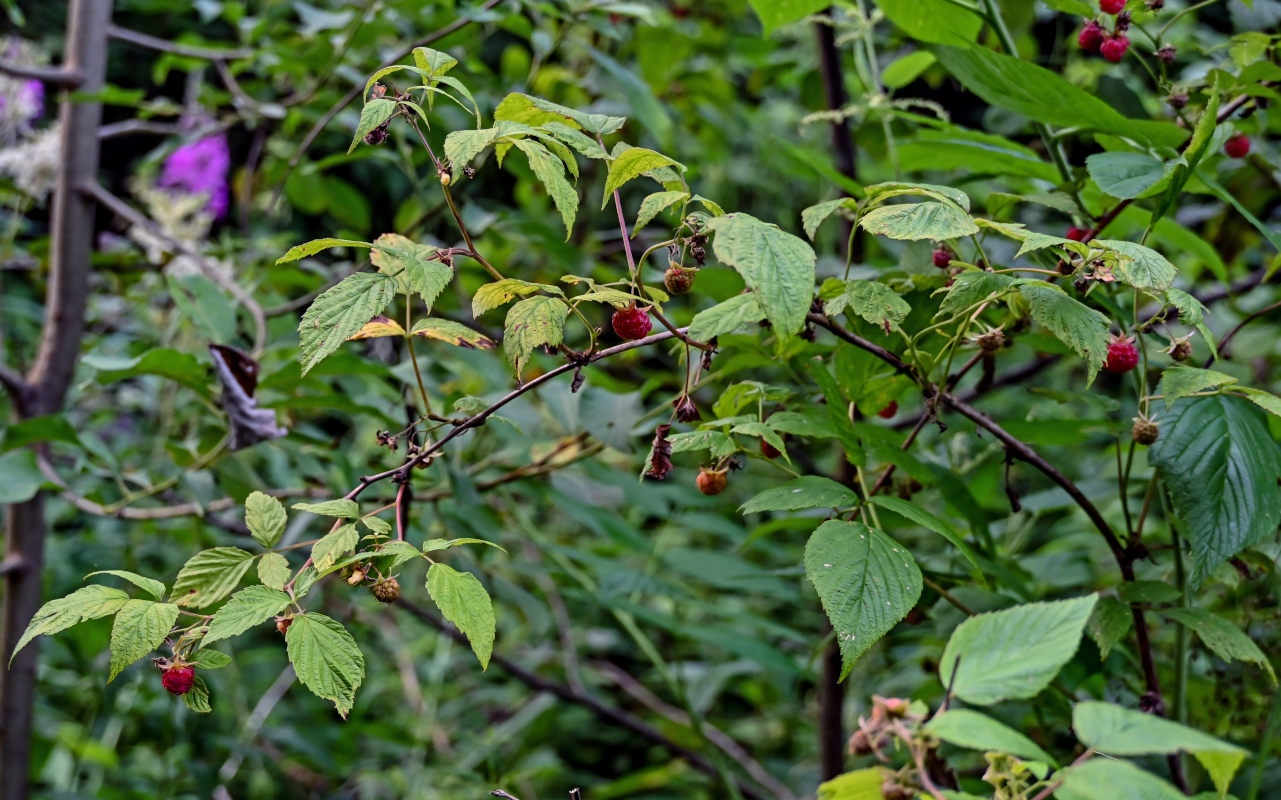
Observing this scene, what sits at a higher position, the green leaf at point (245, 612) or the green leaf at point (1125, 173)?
the green leaf at point (1125, 173)

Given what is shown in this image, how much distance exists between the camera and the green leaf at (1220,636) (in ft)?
1.69

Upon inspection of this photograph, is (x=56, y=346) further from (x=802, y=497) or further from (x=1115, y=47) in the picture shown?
(x=1115, y=47)

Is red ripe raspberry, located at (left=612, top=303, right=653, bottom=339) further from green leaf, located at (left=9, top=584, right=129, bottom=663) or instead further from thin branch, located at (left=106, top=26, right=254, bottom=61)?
thin branch, located at (left=106, top=26, right=254, bottom=61)

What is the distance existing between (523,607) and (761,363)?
0.57 metres

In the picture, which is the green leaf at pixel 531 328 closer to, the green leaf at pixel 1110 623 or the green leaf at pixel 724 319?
the green leaf at pixel 724 319

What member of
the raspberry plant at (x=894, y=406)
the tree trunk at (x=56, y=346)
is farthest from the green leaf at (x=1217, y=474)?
the tree trunk at (x=56, y=346)

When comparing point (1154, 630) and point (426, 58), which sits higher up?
point (426, 58)

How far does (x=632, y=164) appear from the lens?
1.42ft

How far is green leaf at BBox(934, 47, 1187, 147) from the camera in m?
0.57

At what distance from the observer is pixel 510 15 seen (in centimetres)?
95

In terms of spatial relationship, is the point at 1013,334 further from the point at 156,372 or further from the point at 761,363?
the point at 156,372

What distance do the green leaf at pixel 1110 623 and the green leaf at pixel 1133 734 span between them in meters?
0.26

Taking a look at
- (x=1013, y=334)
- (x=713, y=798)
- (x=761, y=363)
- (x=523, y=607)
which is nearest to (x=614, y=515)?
(x=523, y=607)

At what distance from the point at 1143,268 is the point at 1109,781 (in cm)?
25
